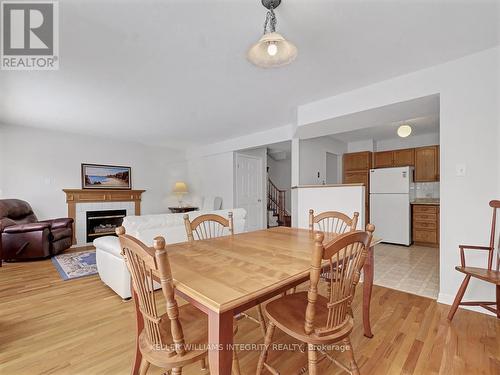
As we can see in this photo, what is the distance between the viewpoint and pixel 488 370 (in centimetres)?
144

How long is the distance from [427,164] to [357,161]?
52.6 inches

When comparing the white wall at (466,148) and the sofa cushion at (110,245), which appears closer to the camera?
the white wall at (466,148)

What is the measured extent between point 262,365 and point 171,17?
7.67 ft

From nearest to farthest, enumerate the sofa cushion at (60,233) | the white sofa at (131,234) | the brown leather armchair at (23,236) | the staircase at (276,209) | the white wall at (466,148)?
the white wall at (466,148)
the white sofa at (131,234)
the brown leather armchair at (23,236)
the sofa cushion at (60,233)
the staircase at (276,209)

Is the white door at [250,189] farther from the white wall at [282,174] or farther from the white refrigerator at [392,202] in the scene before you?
the white refrigerator at [392,202]

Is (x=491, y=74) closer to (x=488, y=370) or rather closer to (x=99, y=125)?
(x=488, y=370)

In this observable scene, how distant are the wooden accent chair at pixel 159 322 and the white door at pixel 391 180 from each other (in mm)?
4841

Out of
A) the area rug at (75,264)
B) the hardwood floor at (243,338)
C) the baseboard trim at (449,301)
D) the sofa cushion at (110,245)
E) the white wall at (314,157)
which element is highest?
the white wall at (314,157)

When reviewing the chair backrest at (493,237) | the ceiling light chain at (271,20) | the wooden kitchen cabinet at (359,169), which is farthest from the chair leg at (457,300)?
the wooden kitchen cabinet at (359,169)

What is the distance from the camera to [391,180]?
484cm

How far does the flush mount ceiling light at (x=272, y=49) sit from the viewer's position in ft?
4.66

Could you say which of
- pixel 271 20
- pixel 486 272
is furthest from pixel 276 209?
pixel 271 20

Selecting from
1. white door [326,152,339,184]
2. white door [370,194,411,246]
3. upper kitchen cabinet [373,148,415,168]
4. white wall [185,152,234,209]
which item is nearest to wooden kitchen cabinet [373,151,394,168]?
upper kitchen cabinet [373,148,415,168]

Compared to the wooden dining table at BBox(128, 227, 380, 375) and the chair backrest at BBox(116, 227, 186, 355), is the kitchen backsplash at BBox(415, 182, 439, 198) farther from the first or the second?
the chair backrest at BBox(116, 227, 186, 355)
